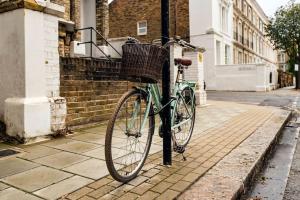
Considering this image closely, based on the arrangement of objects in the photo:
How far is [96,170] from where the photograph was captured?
3494mm

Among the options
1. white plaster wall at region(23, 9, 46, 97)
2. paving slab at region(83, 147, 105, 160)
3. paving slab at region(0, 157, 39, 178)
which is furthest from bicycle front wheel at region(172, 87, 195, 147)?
white plaster wall at region(23, 9, 46, 97)

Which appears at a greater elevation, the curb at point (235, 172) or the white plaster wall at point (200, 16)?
the white plaster wall at point (200, 16)

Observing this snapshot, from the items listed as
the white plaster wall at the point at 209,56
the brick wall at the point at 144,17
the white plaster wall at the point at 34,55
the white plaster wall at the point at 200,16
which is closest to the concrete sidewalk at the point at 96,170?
the white plaster wall at the point at 34,55

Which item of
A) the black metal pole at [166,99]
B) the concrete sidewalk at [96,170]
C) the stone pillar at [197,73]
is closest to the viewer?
the concrete sidewalk at [96,170]

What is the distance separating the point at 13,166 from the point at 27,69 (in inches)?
71.2

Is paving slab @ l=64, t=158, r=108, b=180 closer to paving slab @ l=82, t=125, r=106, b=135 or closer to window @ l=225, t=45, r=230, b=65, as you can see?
paving slab @ l=82, t=125, r=106, b=135

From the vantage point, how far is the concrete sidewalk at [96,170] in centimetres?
285

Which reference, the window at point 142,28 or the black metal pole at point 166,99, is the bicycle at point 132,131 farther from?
the window at point 142,28

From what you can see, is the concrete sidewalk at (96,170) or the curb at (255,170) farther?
the curb at (255,170)

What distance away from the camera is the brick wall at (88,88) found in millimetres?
5859

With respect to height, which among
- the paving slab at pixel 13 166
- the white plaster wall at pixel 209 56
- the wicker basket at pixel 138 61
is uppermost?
the white plaster wall at pixel 209 56

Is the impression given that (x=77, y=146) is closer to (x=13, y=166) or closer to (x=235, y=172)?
(x=13, y=166)

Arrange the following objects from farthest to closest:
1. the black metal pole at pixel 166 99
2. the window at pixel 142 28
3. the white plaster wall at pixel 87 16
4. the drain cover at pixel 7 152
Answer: the window at pixel 142 28 < the white plaster wall at pixel 87 16 < the drain cover at pixel 7 152 < the black metal pole at pixel 166 99

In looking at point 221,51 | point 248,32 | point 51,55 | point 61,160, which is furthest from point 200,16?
point 61,160
